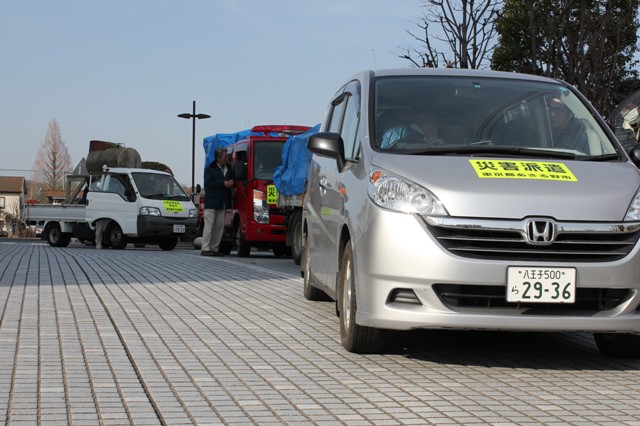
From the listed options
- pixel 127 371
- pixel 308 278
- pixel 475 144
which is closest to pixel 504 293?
pixel 475 144

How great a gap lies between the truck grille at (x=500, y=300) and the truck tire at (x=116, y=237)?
20.2 metres

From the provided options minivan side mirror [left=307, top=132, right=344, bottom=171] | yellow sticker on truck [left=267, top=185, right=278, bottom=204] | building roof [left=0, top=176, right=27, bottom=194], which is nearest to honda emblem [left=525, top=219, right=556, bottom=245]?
minivan side mirror [left=307, top=132, right=344, bottom=171]

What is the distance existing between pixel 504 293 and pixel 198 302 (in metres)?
4.55

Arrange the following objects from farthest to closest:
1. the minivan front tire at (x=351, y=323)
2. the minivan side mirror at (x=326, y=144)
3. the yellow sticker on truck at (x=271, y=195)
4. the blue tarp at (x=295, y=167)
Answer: the yellow sticker on truck at (x=271, y=195) < the blue tarp at (x=295, y=167) < the minivan side mirror at (x=326, y=144) < the minivan front tire at (x=351, y=323)

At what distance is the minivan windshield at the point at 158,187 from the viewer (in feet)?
84.8

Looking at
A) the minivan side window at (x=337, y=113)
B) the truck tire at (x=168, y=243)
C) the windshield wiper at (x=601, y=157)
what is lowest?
the truck tire at (x=168, y=243)

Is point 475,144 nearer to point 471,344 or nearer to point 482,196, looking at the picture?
point 482,196

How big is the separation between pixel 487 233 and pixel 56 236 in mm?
24104

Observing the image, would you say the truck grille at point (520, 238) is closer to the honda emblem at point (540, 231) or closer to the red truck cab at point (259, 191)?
the honda emblem at point (540, 231)

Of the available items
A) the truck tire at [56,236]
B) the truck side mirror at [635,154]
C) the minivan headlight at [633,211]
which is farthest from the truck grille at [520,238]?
the truck tire at [56,236]

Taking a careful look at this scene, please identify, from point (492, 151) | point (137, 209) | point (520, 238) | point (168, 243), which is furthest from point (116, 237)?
point (520, 238)

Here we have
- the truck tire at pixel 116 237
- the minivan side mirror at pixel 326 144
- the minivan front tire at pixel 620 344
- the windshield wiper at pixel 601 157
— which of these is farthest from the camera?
the truck tire at pixel 116 237

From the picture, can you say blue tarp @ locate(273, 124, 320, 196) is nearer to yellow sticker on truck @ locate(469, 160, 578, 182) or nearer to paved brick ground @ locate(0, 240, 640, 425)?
paved brick ground @ locate(0, 240, 640, 425)

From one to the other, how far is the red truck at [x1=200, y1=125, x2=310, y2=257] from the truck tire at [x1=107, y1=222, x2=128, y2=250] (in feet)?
18.4
